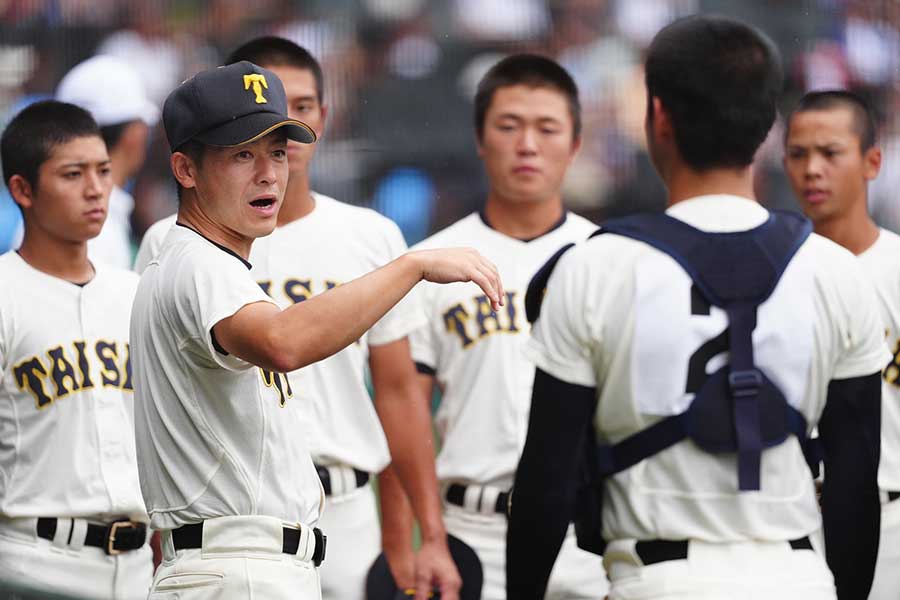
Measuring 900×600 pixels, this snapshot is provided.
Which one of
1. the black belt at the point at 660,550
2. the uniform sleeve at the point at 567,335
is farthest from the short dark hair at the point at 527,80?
the black belt at the point at 660,550

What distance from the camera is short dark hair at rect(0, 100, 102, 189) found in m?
4.17

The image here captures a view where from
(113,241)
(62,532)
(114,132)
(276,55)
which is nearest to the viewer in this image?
(62,532)

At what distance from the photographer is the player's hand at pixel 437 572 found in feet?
13.2

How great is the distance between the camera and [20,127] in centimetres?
423

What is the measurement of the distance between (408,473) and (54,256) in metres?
1.25

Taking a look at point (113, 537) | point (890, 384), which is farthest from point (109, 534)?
point (890, 384)

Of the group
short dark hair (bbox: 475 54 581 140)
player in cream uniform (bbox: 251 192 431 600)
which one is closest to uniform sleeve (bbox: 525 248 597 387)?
player in cream uniform (bbox: 251 192 431 600)

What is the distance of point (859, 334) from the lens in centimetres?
261

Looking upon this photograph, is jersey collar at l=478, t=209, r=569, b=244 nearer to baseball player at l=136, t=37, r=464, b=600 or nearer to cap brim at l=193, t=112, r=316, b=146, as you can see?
baseball player at l=136, t=37, r=464, b=600

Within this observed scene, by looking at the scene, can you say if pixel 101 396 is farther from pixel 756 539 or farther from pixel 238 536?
pixel 756 539

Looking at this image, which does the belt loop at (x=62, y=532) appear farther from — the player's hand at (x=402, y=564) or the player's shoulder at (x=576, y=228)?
the player's shoulder at (x=576, y=228)

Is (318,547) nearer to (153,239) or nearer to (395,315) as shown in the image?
(395,315)

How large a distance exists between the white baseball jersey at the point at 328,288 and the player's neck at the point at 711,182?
1.62 metres

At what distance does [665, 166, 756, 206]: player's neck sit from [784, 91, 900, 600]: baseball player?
172cm
